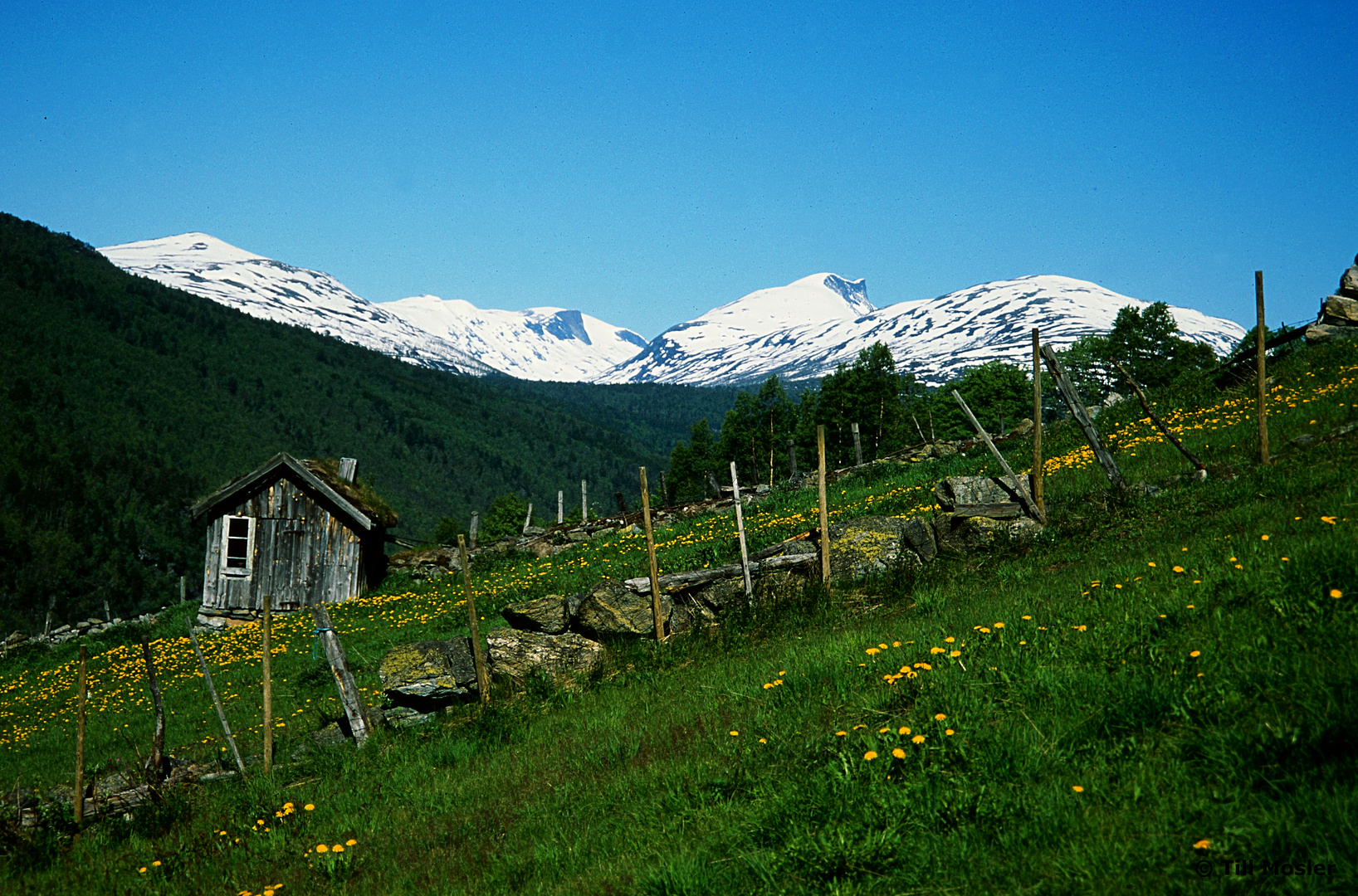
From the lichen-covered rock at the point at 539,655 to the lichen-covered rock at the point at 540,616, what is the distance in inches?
13.3

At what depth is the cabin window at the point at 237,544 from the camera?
1077 inches

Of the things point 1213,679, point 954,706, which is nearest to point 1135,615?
point 1213,679

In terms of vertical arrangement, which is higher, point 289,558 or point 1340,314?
point 1340,314

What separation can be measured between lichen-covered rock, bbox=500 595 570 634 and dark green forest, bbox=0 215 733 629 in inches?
1987

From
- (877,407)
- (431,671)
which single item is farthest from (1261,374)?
(877,407)

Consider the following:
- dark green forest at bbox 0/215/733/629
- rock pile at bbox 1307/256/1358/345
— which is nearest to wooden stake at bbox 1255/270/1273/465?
rock pile at bbox 1307/256/1358/345

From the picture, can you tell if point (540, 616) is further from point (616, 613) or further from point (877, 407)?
point (877, 407)

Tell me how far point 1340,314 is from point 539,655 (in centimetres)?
2148

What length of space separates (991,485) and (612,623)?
7.82 meters

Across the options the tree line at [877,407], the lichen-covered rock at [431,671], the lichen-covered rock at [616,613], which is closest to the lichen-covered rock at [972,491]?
the lichen-covered rock at [616,613]

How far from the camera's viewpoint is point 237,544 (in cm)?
2769

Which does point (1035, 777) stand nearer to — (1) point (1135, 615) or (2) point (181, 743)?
(1) point (1135, 615)

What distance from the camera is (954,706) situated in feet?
18.2

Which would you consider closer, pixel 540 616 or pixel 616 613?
pixel 616 613
